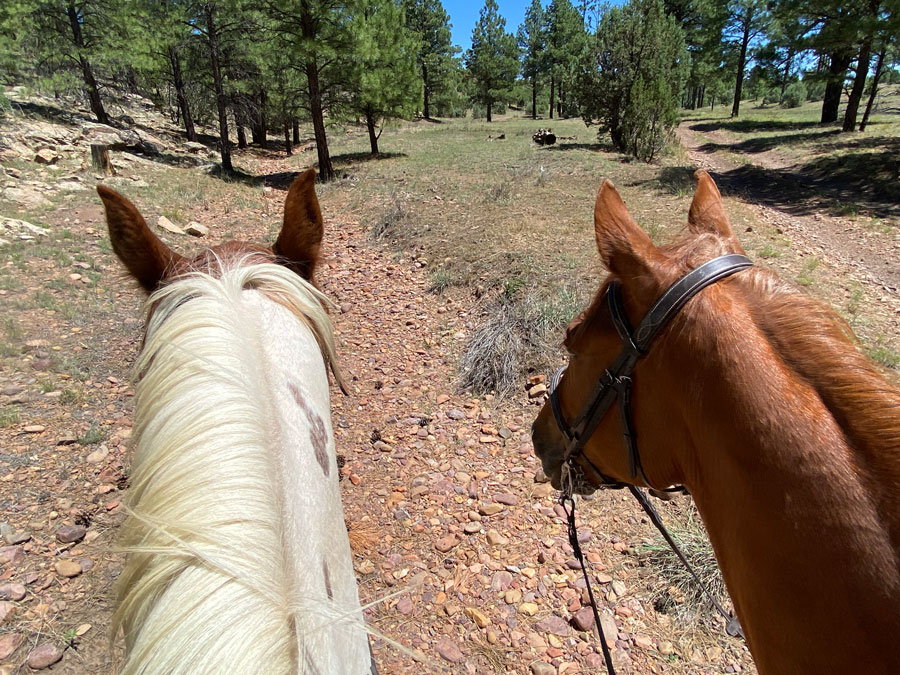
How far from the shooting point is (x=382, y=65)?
16.1 m

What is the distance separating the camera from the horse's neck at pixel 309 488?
93cm

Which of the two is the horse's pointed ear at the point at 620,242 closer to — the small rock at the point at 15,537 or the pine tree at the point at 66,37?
the small rock at the point at 15,537

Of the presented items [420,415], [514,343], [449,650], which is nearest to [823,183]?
[514,343]

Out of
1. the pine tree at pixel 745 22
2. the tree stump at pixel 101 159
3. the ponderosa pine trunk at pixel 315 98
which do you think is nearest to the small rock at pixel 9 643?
the tree stump at pixel 101 159

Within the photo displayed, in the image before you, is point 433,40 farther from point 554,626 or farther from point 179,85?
point 554,626

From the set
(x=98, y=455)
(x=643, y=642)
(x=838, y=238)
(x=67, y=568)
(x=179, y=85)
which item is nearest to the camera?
Answer: (x=643, y=642)

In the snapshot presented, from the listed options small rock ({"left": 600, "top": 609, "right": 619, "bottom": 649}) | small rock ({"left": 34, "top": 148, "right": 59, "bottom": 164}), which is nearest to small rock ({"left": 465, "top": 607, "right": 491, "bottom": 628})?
small rock ({"left": 600, "top": 609, "right": 619, "bottom": 649})

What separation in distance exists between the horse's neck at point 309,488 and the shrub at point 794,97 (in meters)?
52.2

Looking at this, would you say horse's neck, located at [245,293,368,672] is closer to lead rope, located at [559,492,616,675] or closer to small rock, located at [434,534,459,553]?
lead rope, located at [559,492,616,675]

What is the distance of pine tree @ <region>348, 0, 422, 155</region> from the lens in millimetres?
13344

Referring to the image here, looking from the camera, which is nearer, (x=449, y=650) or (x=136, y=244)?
(x=136, y=244)

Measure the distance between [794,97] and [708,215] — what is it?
177 ft

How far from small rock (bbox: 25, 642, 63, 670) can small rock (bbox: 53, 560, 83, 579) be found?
47cm

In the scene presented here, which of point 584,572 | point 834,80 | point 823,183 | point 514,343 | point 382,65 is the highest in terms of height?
point 382,65
